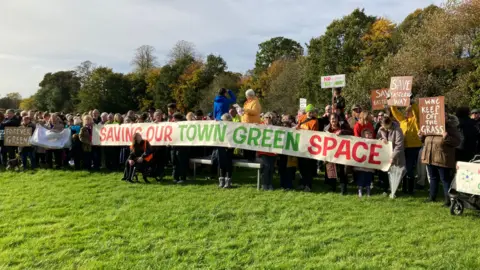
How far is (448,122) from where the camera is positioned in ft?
25.7

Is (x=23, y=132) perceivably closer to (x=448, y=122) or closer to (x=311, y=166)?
(x=311, y=166)

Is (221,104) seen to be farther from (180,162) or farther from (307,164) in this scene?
(307,164)

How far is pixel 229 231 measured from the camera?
21.7 feet

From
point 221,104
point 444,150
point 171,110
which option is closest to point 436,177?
point 444,150

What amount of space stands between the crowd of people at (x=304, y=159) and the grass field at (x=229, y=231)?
59 cm

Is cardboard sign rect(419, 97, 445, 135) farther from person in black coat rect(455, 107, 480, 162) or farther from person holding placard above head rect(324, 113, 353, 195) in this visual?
person in black coat rect(455, 107, 480, 162)

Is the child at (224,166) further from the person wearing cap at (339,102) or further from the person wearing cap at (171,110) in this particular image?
the person wearing cap at (339,102)

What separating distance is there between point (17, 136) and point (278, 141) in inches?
353

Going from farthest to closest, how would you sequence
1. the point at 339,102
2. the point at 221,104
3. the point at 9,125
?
1. the point at 9,125
2. the point at 221,104
3. the point at 339,102

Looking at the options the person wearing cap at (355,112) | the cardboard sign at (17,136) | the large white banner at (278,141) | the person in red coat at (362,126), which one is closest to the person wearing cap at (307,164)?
the large white banner at (278,141)

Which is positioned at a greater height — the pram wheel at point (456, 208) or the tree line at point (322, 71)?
the tree line at point (322, 71)

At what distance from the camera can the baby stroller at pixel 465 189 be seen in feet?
22.3

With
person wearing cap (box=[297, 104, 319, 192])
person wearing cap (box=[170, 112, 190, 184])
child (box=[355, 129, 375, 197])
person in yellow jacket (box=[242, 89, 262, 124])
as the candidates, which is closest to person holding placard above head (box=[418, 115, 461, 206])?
child (box=[355, 129, 375, 197])

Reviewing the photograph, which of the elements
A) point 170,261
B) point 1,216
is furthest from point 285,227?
point 1,216
